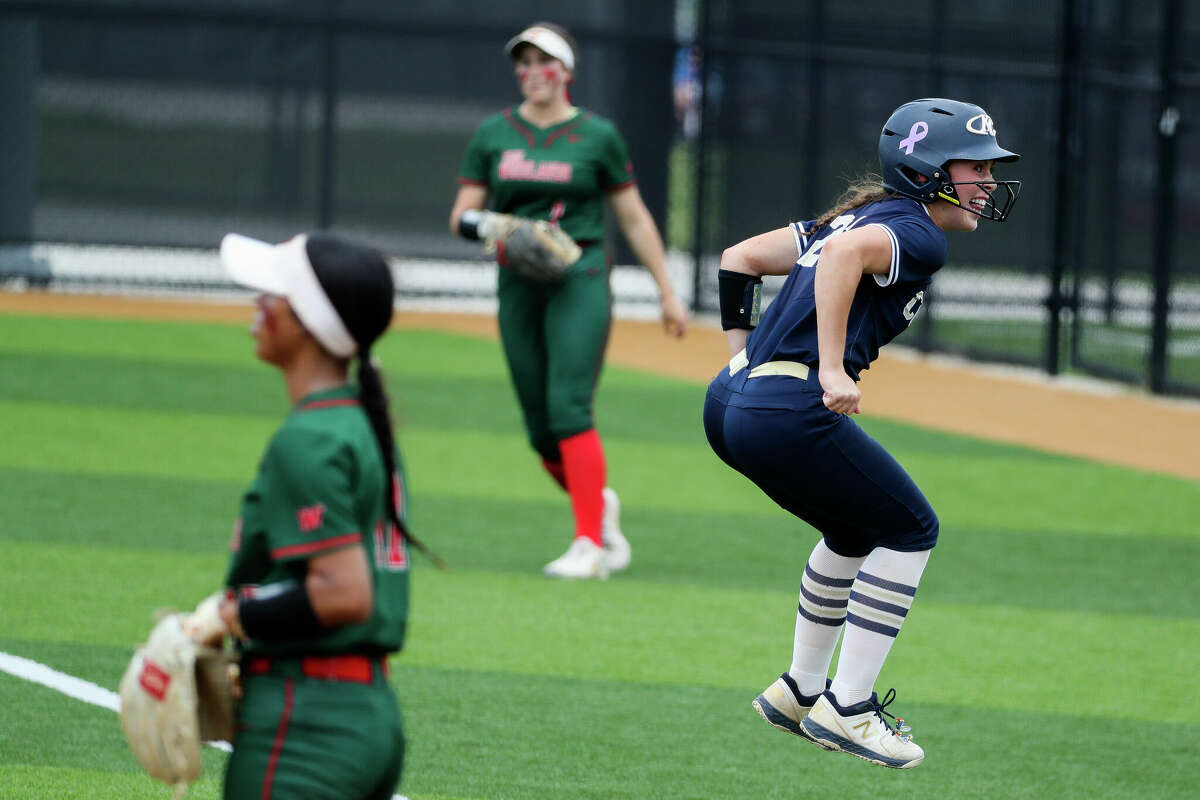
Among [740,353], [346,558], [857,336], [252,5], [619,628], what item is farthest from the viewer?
[252,5]

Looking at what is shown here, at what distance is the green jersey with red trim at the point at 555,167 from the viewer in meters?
8.27

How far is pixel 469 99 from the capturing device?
19.5 m

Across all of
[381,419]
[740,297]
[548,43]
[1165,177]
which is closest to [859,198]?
[740,297]

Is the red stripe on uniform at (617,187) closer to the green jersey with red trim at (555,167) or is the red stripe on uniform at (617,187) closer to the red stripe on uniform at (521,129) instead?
the green jersey with red trim at (555,167)

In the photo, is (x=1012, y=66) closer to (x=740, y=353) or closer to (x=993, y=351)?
(x=993, y=351)

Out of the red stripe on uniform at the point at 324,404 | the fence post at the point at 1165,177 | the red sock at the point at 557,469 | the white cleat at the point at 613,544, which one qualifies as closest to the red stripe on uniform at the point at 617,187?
the red sock at the point at 557,469

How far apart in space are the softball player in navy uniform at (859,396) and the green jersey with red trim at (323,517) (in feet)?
6.22

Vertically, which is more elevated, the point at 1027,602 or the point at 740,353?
the point at 740,353

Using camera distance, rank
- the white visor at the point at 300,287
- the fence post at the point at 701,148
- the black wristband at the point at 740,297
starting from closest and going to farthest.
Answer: the white visor at the point at 300,287 < the black wristband at the point at 740,297 < the fence post at the point at 701,148

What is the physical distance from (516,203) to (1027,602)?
2904 millimetres

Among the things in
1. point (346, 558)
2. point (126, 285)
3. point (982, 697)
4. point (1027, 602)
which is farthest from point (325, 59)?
point (346, 558)

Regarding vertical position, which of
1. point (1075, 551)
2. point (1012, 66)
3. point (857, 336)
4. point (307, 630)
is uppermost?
point (1012, 66)

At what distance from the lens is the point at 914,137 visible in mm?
5340

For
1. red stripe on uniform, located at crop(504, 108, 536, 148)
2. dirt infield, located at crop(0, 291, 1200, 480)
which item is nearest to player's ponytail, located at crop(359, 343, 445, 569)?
red stripe on uniform, located at crop(504, 108, 536, 148)
